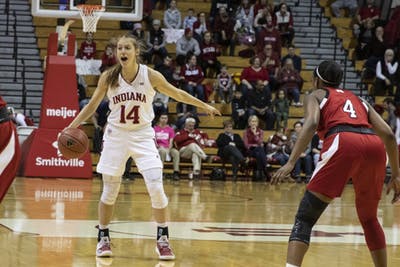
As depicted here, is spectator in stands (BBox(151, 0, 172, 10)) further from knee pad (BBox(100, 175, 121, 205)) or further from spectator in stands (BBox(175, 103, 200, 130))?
knee pad (BBox(100, 175, 121, 205))

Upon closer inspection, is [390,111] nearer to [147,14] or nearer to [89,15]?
[147,14]

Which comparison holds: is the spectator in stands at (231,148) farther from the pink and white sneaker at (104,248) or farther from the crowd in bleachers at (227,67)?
the pink and white sneaker at (104,248)

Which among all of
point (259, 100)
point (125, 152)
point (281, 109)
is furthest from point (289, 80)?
point (125, 152)

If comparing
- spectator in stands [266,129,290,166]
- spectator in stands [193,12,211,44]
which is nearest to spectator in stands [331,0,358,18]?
spectator in stands [193,12,211,44]

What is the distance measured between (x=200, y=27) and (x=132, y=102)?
14662mm

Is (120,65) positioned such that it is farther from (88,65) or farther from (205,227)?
(88,65)

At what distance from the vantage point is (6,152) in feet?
17.6

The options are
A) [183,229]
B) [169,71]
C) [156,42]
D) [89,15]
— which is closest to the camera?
[183,229]

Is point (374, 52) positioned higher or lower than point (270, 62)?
higher

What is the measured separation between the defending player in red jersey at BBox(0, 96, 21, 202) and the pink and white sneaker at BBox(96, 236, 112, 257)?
2258 millimetres

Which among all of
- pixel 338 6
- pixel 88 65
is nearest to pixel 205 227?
pixel 88 65

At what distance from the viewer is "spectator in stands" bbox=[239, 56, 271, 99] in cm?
2058

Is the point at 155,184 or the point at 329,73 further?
the point at 155,184

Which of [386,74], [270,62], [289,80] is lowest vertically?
[289,80]
